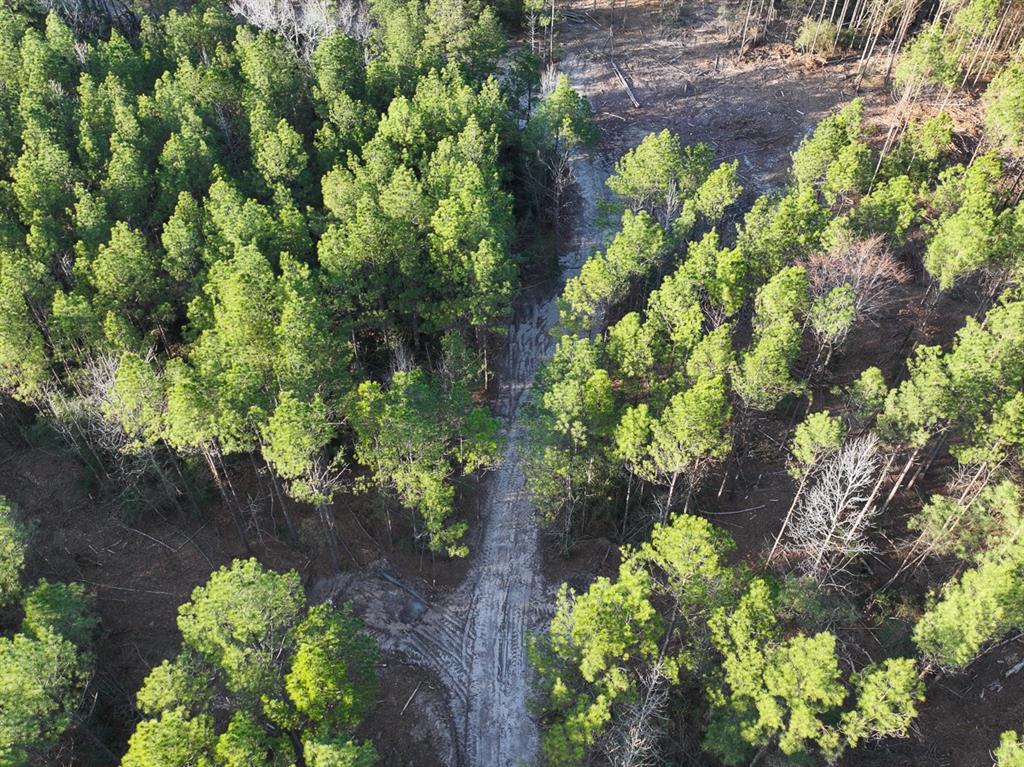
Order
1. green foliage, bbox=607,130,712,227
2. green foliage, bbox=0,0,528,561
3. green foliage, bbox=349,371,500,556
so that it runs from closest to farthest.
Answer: green foliage, bbox=349,371,500,556 → green foliage, bbox=0,0,528,561 → green foliage, bbox=607,130,712,227

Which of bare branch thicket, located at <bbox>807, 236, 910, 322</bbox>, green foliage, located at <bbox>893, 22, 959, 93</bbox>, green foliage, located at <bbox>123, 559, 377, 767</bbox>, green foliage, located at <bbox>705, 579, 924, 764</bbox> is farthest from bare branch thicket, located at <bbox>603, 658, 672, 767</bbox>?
green foliage, located at <bbox>893, 22, 959, 93</bbox>

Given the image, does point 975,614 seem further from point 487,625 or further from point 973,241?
point 487,625

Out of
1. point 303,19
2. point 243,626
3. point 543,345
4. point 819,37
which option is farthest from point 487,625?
point 819,37

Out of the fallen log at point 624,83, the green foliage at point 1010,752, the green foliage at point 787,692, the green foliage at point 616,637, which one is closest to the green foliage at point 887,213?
the green foliage at point 616,637

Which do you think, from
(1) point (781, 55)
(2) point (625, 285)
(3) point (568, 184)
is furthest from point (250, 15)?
(1) point (781, 55)

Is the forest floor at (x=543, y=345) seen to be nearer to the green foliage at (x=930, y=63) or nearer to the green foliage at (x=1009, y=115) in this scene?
the green foliage at (x=930, y=63)

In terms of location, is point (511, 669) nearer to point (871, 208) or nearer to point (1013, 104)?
point (871, 208)

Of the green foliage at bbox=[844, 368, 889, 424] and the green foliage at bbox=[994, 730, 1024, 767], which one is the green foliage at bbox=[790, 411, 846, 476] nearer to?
the green foliage at bbox=[844, 368, 889, 424]

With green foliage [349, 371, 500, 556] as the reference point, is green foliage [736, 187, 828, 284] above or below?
above
